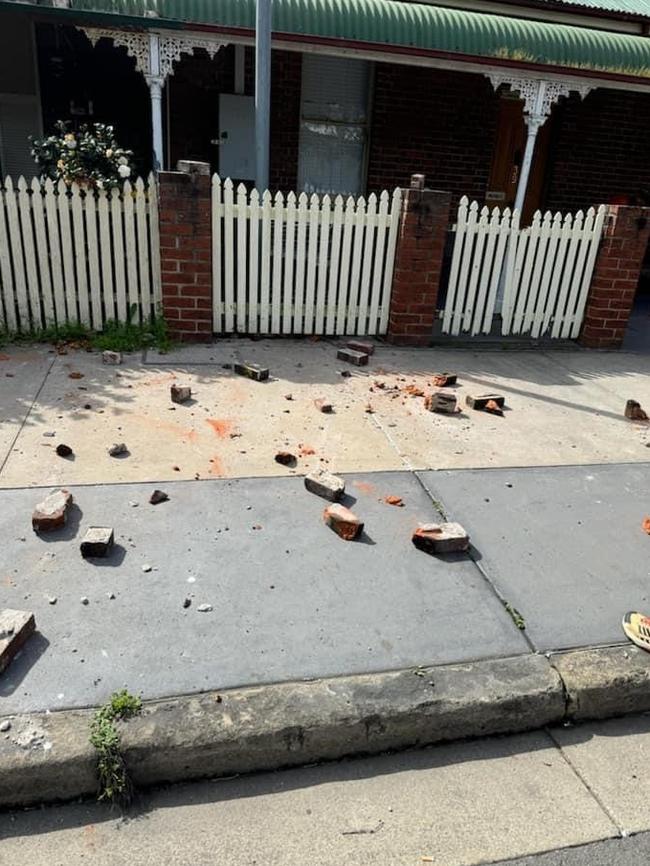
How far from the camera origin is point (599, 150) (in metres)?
11.7

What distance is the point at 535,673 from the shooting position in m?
2.60

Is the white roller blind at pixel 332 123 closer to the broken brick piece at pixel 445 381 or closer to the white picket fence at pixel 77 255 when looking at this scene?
the white picket fence at pixel 77 255

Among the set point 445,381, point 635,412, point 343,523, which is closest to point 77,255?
point 445,381

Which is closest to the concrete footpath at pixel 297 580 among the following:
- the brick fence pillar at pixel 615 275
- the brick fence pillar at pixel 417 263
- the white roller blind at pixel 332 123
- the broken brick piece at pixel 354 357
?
the broken brick piece at pixel 354 357

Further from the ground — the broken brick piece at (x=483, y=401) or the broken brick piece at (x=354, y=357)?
the broken brick piece at (x=354, y=357)

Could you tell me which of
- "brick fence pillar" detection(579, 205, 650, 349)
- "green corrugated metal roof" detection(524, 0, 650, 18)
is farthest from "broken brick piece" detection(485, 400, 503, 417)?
"green corrugated metal roof" detection(524, 0, 650, 18)

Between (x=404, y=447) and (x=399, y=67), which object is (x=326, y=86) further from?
(x=404, y=447)

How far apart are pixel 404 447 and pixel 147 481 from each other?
1.68 metres

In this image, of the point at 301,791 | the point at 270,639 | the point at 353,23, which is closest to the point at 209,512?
the point at 270,639

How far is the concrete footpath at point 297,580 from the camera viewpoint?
2.33 meters

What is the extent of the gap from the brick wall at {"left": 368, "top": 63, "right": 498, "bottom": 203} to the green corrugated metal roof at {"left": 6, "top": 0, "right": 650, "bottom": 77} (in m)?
2.27

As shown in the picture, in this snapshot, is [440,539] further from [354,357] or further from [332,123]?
[332,123]

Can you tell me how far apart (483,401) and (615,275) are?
2.87 m

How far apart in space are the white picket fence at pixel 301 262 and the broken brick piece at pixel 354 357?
69 cm
